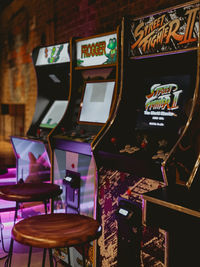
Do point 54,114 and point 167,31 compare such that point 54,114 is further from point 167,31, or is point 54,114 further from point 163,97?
point 167,31

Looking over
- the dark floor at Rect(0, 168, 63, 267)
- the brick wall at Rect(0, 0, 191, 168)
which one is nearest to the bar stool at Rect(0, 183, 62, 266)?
the dark floor at Rect(0, 168, 63, 267)

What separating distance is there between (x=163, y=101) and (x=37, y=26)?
439cm

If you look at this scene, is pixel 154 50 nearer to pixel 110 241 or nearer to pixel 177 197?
pixel 177 197

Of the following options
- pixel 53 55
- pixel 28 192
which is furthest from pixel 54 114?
pixel 28 192

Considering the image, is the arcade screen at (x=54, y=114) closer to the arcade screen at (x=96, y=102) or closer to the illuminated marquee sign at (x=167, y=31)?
Answer: the arcade screen at (x=96, y=102)

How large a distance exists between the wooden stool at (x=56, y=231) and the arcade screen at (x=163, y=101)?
32.2 inches

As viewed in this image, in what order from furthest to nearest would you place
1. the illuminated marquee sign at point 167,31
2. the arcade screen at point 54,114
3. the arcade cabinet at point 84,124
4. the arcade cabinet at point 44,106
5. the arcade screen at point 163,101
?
the arcade screen at point 54,114
the arcade cabinet at point 44,106
the arcade cabinet at point 84,124
the arcade screen at point 163,101
the illuminated marquee sign at point 167,31

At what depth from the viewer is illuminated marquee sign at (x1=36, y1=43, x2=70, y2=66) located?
9.76 ft

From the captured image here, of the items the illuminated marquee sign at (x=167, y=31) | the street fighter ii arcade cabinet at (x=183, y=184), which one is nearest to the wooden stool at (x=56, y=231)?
the street fighter ii arcade cabinet at (x=183, y=184)

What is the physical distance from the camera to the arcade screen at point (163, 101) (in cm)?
195

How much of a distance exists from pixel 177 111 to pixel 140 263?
0.94 m

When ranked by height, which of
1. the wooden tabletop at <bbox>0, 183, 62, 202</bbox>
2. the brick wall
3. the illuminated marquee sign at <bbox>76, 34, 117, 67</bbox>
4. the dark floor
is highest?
the brick wall

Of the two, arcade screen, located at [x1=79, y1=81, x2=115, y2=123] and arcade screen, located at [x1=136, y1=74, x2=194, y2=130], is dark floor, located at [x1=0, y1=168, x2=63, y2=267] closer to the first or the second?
arcade screen, located at [x1=79, y1=81, x2=115, y2=123]

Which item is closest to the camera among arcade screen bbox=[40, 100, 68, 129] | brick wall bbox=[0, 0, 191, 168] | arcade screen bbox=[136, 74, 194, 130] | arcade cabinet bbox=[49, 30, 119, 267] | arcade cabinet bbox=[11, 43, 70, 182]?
arcade screen bbox=[136, 74, 194, 130]
